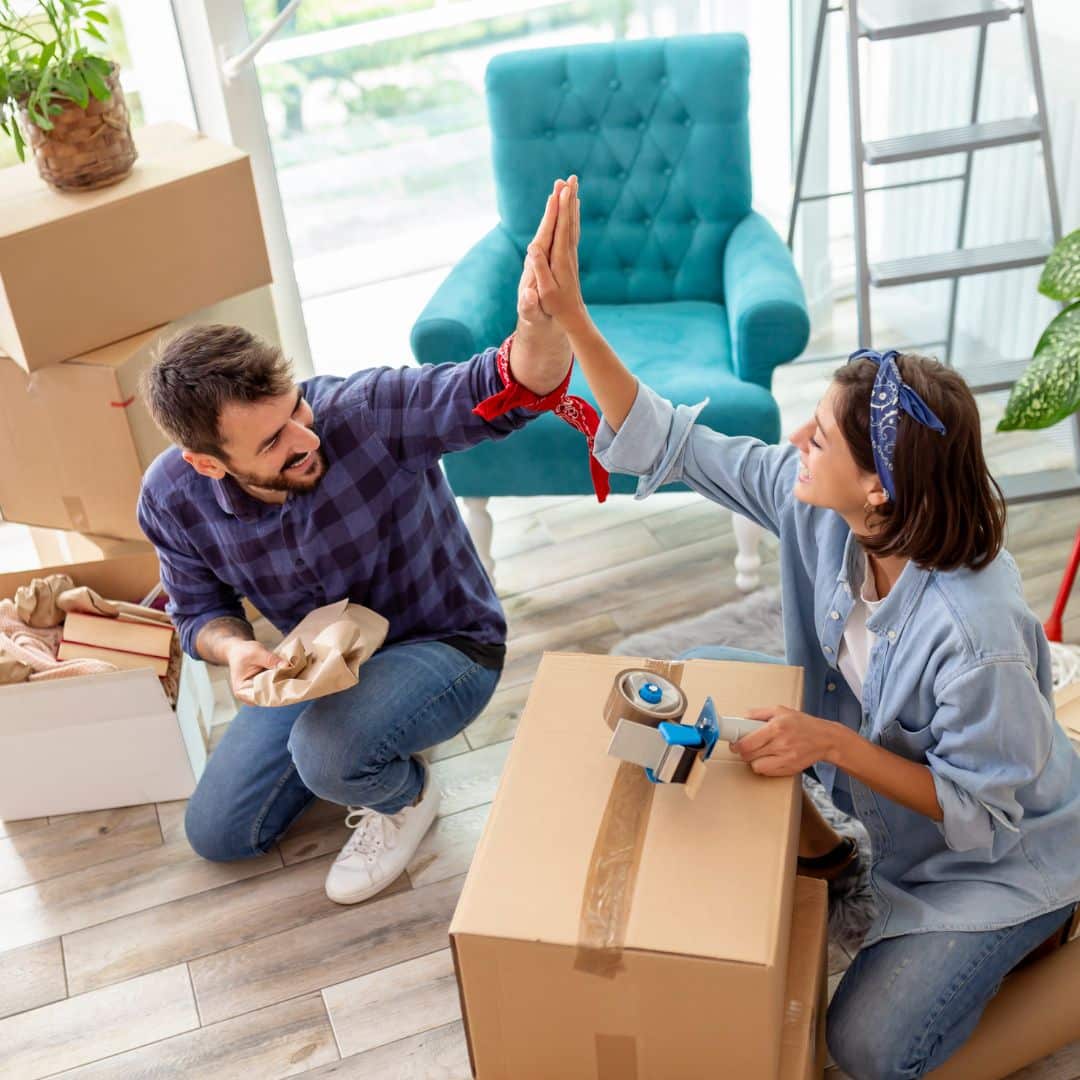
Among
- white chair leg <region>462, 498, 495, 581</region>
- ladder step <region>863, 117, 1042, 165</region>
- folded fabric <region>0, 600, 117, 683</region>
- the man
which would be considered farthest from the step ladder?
folded fabric <region>0, 600, 117, 683</region>

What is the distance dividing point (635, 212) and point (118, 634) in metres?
1.36

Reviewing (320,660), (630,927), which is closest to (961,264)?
(320,660)

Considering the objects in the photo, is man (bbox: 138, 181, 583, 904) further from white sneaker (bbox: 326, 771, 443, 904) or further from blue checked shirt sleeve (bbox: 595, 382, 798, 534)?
blue checked shirt sleeve (bbox: 595, 382, 798, 534)

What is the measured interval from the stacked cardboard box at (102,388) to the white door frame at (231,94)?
0.85 feet

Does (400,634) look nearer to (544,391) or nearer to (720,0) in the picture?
(544,391)

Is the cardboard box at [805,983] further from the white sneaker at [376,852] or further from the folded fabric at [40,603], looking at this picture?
the folded fabric at [40,603]

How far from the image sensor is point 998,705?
4.39 ft

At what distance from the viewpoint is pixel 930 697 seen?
142cm

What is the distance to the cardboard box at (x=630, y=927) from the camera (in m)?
1.17

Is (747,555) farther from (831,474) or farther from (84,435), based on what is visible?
(84,435)

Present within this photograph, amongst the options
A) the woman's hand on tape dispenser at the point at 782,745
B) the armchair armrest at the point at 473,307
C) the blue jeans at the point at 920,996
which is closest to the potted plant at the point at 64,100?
the armchair armrest at the point at 473,307

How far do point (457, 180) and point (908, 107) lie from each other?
1163 millimetres

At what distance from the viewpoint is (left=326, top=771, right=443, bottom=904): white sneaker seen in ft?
6.36

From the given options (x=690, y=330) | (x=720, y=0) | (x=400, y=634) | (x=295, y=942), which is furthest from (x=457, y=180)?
(x=295, y=942)
